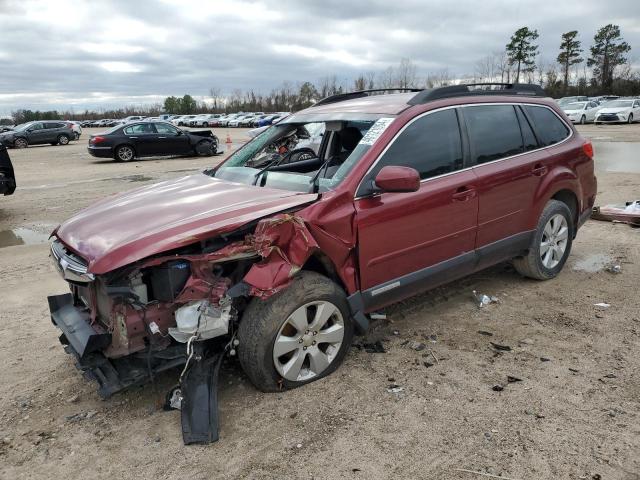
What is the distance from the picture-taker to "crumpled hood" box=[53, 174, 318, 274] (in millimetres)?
2929

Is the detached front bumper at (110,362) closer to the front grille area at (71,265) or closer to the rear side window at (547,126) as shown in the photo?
the front grille area at (71,265)

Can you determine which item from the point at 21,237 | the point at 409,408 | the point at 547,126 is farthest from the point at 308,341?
the point at 21,237

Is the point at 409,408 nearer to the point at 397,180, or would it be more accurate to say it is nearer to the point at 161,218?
the point at 397,180

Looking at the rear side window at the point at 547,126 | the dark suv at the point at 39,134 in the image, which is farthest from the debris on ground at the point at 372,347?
the dark suv at the point at 39,134

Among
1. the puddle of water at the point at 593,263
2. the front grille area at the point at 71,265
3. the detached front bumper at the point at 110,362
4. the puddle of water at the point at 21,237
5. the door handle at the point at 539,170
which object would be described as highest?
the door handle at the point at 539,170

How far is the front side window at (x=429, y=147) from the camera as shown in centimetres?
377

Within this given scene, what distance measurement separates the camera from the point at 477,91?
462 cm

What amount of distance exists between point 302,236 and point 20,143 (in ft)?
109

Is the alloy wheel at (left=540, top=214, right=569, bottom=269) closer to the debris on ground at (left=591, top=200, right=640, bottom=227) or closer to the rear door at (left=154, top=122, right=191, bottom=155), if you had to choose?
the debris on ground at (left=591, top=200, right=640, bottom=227)

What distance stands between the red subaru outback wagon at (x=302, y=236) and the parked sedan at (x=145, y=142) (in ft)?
54.2

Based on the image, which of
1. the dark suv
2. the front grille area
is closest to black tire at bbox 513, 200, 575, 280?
the front grille area

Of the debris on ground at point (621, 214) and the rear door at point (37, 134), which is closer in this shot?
the debris on ground at point (621, 214)

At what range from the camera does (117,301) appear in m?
3.00

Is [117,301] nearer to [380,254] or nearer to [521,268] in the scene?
[380,254]
